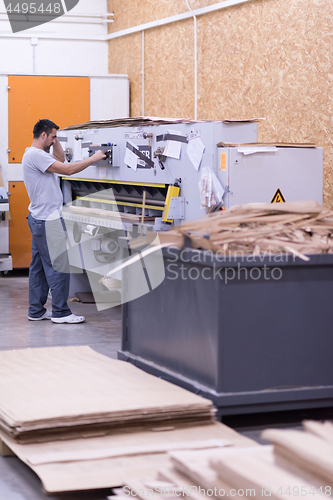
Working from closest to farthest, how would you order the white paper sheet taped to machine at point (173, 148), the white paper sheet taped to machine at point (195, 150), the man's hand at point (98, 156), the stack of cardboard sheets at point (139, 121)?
the white paper sheet taped to machine at point (195, 150)
the white paper sheet taped to machine at point (173, 148)
the stack of cardboard sheets at point (139, 121)
the man's hand at point (98, 156)

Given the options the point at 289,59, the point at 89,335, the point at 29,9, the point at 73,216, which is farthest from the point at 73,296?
the point at 29,9

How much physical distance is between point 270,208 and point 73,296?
3.56 metres

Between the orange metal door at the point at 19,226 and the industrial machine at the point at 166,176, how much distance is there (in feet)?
5.42

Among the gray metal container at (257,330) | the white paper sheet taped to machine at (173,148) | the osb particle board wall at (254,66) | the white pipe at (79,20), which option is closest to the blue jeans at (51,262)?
the white paper sheet taped to machine at (173,148)

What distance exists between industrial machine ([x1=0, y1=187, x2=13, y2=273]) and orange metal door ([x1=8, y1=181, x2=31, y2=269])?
0.21m

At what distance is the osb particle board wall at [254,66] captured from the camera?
15.4ft

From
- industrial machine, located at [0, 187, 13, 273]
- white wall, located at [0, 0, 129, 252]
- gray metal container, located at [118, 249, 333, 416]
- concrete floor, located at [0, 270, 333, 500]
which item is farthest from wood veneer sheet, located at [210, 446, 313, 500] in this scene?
white wall, located at [0, 0, 129, 252]

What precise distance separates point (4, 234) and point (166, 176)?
10.3 feet

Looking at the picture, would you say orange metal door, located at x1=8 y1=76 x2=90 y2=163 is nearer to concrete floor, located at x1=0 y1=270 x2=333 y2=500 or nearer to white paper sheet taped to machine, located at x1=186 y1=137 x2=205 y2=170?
concrete floor, located at x1=0 y1=270 x2=333 y2=500

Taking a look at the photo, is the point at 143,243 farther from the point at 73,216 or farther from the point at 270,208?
the point at 73,216

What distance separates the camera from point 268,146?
390cm

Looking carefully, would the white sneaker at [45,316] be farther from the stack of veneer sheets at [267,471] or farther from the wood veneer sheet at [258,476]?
the wood veneer sheet at [258,476]

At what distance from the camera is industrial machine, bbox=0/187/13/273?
665cm

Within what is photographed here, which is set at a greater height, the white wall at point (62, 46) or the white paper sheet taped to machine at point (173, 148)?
the white wall at point (62, 46)
